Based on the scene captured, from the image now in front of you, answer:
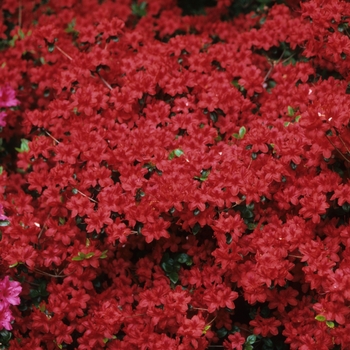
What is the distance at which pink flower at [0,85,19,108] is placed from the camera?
348cm

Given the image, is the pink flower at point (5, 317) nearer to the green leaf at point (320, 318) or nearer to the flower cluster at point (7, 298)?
the flower cluster at point (7, 298)

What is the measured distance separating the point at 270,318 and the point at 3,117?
181 centimetres

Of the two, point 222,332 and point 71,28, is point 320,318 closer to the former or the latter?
point 222,332

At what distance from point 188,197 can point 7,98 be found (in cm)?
141

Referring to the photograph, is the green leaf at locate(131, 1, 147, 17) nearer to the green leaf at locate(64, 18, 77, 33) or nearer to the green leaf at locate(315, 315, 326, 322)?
the green leaf at locate(64, 18, 77, 33)

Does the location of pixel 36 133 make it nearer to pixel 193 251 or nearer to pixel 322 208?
pixel 193 251

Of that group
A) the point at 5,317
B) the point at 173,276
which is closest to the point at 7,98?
the point at 5,317

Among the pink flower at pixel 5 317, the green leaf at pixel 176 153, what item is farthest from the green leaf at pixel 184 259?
the pink flower at pixel 5 317

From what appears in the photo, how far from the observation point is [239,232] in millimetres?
2668

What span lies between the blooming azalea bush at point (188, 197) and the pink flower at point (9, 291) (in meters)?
0.02

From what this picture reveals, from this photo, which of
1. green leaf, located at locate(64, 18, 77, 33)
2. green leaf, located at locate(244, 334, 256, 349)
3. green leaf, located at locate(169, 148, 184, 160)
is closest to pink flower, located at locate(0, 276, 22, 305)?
green leaf, located at locate(169, 148, 184, 160)

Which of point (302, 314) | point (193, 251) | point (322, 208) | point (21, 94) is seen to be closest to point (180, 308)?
point (193, 251)

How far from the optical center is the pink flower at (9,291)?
2780 mm

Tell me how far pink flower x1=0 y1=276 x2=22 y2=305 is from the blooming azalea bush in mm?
18
